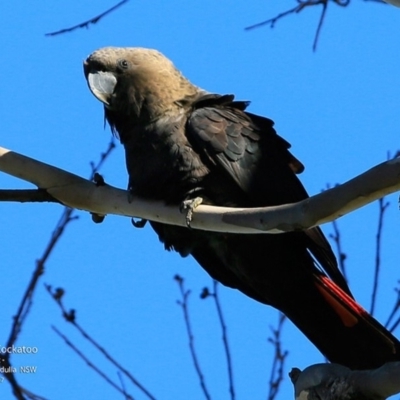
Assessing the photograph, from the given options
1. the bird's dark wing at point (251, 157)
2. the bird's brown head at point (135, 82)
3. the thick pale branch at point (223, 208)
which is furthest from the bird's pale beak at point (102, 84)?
the thick pale branch at point (223, 208)

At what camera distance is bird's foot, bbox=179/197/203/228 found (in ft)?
10.2

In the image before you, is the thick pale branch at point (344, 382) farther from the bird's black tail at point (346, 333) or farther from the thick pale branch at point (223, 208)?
the bird's black tail at point (346, 333)

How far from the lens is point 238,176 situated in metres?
3.53

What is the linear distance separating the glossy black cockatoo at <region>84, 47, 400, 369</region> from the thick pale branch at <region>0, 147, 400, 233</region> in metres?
0.19

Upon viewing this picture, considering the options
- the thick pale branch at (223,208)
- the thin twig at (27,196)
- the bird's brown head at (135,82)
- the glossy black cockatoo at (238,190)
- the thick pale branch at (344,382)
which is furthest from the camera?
the bird's brown head at (135,82)

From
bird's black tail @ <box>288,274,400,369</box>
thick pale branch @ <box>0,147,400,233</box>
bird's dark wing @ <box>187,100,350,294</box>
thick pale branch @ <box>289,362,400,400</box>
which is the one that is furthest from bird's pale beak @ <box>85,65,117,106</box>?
thick pale branch @ <box>289,362,400,400</box>

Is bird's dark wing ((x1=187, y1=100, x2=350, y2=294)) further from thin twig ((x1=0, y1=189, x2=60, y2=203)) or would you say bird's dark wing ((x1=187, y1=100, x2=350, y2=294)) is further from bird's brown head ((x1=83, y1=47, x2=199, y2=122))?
thin twig ((x1=0, y1=189, x2=60, y2=203))

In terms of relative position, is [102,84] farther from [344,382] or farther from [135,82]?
[344,382]

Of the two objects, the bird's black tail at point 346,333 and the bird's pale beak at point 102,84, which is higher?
the bird's pale beak at point 102,84

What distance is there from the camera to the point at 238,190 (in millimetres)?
3572

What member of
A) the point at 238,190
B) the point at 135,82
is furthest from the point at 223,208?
the point at 135,82

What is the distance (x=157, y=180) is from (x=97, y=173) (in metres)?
0.33

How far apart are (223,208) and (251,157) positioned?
0.80 metres

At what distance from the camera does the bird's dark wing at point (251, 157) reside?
3.53m
